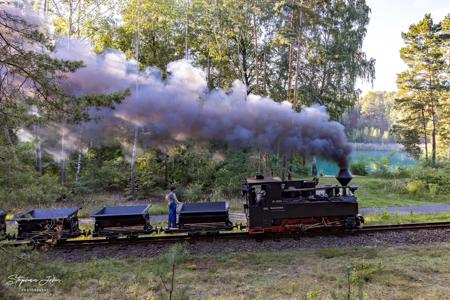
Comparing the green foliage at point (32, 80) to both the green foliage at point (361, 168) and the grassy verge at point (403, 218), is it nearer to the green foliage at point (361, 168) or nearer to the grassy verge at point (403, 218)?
the grassy verge at point (403, 218)

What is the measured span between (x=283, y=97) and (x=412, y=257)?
57.1 feet

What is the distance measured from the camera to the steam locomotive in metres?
11.3

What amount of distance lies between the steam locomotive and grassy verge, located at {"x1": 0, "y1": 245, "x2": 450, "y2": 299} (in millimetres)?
1401

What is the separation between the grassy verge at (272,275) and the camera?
7414 mm

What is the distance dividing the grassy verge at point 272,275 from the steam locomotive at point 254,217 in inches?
55.2

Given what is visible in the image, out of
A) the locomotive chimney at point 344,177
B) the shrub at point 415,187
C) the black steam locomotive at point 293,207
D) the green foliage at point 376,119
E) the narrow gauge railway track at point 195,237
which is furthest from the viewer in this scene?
the green foliage at point 376,119

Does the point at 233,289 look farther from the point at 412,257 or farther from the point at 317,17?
the point at 317,17

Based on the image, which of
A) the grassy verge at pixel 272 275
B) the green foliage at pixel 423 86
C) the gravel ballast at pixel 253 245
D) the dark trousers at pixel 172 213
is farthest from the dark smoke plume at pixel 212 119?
the green foliage at pixel 423 86

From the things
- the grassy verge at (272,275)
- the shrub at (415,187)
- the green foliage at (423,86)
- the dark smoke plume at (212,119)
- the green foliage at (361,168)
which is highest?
the green foliage at (423,86)

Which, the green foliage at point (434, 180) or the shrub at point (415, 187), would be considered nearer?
the shrub at point (415, 187)

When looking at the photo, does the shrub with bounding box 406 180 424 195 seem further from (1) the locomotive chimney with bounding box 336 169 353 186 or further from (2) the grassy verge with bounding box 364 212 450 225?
(1) the locomotive chimney with bounding box 336 169 353 186

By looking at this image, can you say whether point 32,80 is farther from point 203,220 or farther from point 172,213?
point 172,213

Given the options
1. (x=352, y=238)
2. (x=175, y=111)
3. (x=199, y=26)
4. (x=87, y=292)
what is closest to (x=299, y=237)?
(x=352, y=238)

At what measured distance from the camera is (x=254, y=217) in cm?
1153
